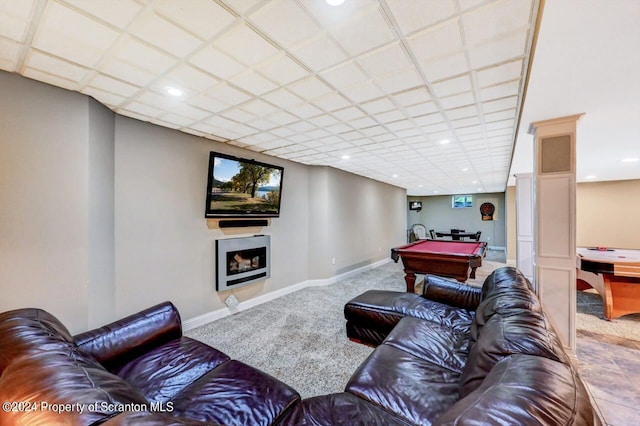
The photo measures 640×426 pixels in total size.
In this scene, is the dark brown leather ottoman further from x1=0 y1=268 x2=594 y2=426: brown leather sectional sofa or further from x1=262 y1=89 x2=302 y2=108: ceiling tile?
x1=262 y1=89 x2=302 y2=108: ceiling tile

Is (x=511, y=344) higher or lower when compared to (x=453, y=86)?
lower

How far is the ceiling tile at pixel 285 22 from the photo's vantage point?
124 cm

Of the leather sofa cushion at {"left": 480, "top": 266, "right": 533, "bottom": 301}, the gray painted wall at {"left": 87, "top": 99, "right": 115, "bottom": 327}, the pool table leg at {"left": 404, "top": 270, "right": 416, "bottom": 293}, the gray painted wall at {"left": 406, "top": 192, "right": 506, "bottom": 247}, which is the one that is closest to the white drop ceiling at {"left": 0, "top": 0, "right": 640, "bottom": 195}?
the gray painted wall at {"left": 87, "top": 99, "right": 115, "bottom": 327}

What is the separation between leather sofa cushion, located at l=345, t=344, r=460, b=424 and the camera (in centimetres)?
127

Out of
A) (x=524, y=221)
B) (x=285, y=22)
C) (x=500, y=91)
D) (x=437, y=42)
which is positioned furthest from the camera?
(x=524, y=221)

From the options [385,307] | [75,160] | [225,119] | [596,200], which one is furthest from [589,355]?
[596,200]

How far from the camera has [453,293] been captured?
2.69 meters

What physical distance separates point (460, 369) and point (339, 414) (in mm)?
928

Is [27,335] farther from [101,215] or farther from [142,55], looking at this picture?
[142,55]

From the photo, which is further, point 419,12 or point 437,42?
point 437,42

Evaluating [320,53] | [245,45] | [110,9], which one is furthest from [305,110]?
[110,9]

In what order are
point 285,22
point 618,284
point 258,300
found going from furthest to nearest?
point 258,300 < point 618,284 < point 285,22

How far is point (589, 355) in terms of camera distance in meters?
2.49

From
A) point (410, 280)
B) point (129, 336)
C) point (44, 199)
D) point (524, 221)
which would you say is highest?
point (44, 199)
